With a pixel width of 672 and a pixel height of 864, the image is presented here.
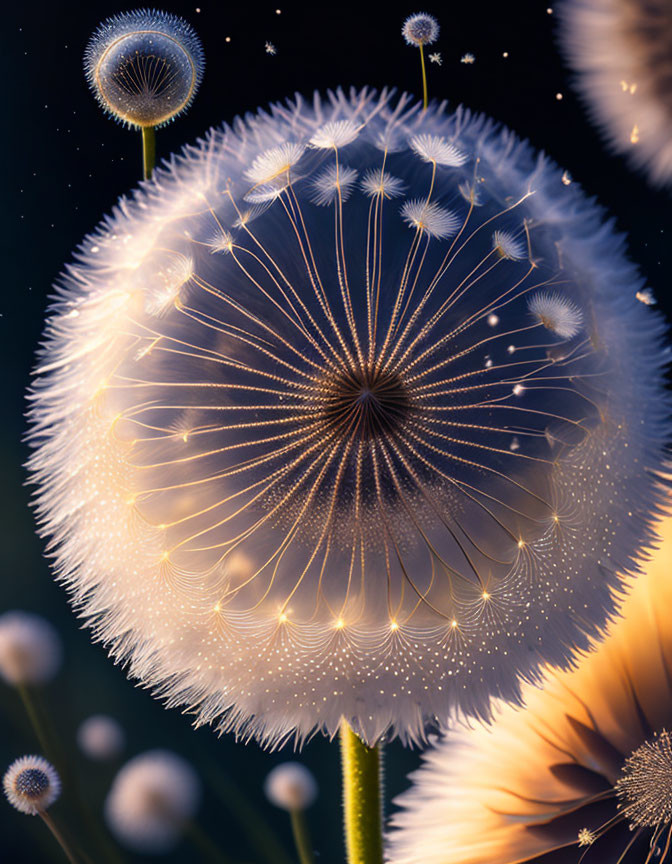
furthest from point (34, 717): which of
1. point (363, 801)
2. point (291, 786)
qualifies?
point (363, 801)

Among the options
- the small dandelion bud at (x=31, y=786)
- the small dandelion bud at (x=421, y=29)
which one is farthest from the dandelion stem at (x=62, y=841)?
the small dandelion bud at (x=421, y=29)

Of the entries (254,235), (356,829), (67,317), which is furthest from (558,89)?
(356,829)

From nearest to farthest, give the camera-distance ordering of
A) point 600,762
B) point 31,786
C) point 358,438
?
1. point 358,438
2. point 600,762
3. point 31,786

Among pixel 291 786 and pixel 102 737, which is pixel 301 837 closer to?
pixel 291 786

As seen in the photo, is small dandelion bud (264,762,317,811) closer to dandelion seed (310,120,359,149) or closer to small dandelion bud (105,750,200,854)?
small dandelion bud (105,750,200,854)

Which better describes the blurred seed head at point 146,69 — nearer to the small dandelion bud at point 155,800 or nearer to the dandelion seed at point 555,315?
the dandelion seed at point 555,315

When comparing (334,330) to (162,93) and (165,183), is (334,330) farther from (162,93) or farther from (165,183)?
(162,93)
